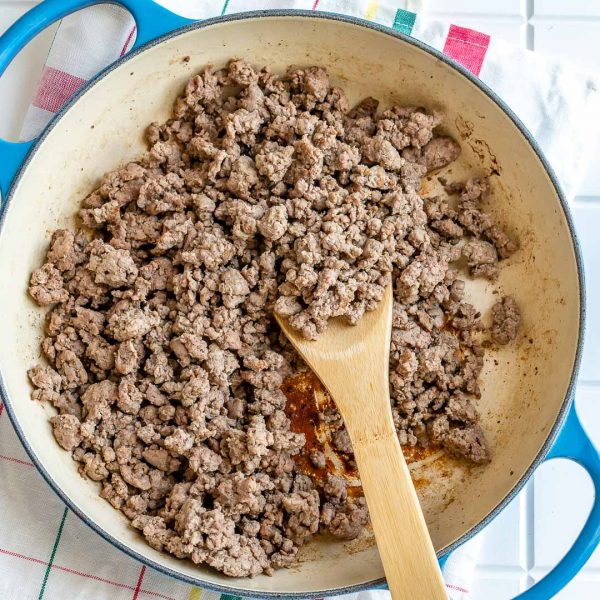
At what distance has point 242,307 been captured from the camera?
5.12 ft

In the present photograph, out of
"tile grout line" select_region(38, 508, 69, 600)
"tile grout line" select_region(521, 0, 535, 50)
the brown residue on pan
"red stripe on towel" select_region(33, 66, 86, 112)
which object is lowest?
"tile grout line" select_region(38, 508, 69, 600)

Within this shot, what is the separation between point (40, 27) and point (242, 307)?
0.67m

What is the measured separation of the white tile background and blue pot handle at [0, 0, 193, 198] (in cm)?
28

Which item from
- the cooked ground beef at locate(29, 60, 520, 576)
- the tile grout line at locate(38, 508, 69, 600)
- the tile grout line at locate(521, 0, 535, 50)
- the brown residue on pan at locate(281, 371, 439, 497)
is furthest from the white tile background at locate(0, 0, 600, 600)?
the tile grout line at locate(38, 508, 69, 600)

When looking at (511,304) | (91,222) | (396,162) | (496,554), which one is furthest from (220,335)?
(496,554)

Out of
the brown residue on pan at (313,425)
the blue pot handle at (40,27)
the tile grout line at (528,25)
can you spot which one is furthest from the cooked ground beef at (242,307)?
the tile grout line at (528,25)

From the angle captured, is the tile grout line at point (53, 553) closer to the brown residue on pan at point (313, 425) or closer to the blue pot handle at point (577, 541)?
the brown residue on pan at point (313, 425)

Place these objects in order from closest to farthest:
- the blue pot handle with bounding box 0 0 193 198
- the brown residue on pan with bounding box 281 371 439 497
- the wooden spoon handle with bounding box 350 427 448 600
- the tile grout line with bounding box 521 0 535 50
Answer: the wooden spoon handle with bounding box 350 427 448 600 → the blue pot handle with bounding box 0 0 193 198 → the brown residue on pan with bounding box 281 371 439 497 → the tile grout line with bounding box 521 0 535 50

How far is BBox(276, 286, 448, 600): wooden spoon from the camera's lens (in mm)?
1372

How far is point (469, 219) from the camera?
5.40ft

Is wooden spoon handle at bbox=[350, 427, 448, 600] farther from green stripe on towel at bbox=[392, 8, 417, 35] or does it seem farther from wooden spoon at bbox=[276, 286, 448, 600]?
green stripe on towel at bbox=[392, 8, 417, 35]

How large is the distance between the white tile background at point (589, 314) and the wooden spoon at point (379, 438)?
1.17ft

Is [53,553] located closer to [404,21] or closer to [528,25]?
[404,21]

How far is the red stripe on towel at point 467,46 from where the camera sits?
66.8 inches
